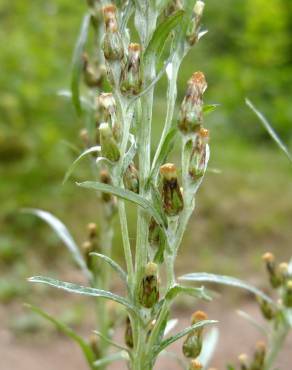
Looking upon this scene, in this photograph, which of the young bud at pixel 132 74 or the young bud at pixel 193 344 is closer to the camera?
the young bud at pixel 132 74

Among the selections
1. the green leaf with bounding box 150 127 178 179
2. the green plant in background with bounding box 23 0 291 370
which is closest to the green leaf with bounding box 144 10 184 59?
the green plant in background with bounding box 23 0 291 370

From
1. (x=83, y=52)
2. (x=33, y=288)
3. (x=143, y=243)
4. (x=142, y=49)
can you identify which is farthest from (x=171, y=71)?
(x=33, y=288)

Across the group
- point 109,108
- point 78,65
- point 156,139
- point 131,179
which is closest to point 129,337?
point 131,179

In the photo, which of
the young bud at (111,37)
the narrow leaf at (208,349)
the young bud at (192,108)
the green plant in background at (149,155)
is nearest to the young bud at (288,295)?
the narrow leaf at (208,349)

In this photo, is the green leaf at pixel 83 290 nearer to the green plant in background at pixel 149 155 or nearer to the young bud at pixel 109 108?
the green plant in background at pixel 149 155

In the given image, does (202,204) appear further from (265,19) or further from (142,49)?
(142,49)

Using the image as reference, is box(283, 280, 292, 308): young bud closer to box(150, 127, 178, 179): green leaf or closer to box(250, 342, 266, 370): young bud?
box(250, 342, 266, 370): young bud
